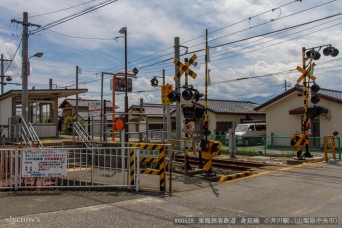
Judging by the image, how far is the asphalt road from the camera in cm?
583

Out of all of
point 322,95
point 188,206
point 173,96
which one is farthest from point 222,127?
point 188,206

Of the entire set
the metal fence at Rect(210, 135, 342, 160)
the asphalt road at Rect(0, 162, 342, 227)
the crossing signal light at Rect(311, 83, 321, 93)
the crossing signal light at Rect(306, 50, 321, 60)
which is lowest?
the asphalt road at Rect(0, 162, 342, 227)

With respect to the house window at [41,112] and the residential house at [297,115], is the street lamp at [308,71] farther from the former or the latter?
the house window at [41,112]

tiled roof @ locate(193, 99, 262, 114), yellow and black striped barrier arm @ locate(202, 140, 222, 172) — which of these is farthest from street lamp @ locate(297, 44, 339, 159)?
tiled roof @ locate(193, 99, 262, 114)

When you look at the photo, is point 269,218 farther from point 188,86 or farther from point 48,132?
point 48,132

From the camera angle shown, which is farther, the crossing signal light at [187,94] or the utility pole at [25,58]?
the utility pole at [25,58]

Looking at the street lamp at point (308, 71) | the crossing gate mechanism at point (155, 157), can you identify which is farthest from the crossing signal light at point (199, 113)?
the street lamp at point (308, 71)

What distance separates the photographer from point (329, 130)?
74.9 feet

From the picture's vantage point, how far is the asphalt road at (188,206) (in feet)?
19.1

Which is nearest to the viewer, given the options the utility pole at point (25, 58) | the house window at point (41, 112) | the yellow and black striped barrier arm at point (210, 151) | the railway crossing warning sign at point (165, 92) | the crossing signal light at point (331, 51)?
the yellow and black striped barrier arm at point (210, 151)

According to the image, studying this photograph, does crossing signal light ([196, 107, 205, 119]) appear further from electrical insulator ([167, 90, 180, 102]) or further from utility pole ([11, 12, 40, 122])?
utility pole ([11, 12, 40, 122])

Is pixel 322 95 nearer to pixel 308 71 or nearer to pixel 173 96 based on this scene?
pixel 308 71

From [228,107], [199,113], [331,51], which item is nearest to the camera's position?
[199,113]

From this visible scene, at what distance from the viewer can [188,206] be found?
6.88 metres
